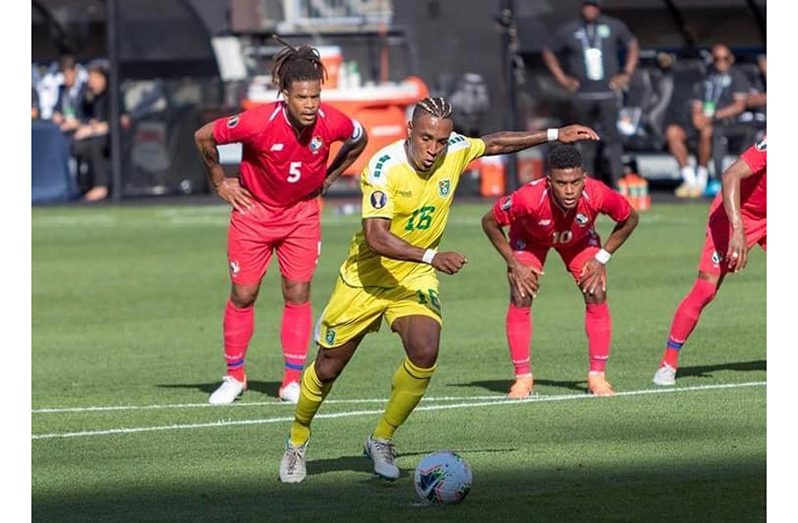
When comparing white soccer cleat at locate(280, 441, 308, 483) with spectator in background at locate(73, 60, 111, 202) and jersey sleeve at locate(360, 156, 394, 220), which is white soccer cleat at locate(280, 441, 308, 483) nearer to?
jersey sleeve at locate(360, 156, 394, 220)

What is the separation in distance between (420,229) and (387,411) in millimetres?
999

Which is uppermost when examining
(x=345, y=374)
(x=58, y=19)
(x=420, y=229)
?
(x=58, y=19)

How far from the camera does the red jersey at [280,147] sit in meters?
12.8

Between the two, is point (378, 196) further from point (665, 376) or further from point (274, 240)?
point (665, 376)

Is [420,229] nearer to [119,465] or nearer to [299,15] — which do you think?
[119,465]

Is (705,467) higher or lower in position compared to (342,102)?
lower

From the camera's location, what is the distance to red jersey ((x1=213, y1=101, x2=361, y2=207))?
12805mm

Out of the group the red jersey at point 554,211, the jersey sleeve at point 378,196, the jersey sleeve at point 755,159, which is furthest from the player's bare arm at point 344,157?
the jersey sleeve at point 378,196

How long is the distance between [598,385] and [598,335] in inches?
13.4

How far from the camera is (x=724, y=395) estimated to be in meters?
12.6

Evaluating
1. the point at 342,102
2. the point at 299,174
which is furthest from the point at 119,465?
the point at 342,102

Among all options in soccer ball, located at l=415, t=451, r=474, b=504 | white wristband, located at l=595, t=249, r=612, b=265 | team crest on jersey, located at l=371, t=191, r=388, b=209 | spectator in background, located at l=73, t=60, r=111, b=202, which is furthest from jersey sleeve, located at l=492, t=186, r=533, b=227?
spectator in background, located at l=73, t=60, r=111, b=202

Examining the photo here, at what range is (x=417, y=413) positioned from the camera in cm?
1230

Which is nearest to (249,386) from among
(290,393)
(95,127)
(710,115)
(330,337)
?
(290,393)
